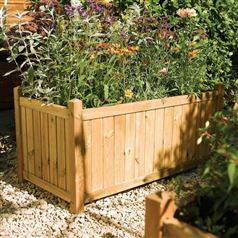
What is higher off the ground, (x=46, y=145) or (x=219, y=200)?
(x=219, y=200)

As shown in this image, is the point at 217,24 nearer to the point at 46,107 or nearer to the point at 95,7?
the point at 95,7

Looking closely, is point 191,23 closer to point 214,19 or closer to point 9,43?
point 214,19

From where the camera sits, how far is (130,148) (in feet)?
10.7

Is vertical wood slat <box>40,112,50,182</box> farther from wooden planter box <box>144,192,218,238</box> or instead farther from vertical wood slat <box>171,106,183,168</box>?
wooden planter box <box>144,192,218,238</box>

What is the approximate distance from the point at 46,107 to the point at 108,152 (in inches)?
22.8

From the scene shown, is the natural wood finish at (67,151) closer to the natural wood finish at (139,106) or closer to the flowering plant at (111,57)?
the natural wood finish at (139,106)

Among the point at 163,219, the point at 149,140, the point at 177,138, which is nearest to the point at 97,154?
the point at 149,140

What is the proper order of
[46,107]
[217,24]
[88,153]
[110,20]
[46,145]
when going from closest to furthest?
[88,153], [46,107], [46,145], [110,20], [217,24]

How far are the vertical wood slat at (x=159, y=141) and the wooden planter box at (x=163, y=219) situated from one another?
1894 mm

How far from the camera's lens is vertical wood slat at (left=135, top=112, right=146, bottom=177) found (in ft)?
10.8

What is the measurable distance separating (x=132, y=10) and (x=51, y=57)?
3.26 feet

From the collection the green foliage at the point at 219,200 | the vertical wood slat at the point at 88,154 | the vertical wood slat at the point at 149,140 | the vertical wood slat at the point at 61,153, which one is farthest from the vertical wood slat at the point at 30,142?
the green foliage at the point at 219,200

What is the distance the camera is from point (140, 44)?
11.9 feet

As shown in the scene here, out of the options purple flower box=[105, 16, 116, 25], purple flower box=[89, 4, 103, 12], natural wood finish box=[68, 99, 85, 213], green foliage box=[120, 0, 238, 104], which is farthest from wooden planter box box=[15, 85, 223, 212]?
purple flower box=[89, 4, 103, 12]
